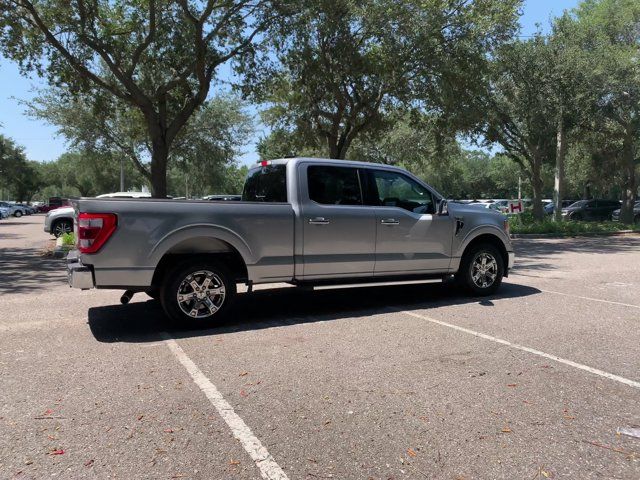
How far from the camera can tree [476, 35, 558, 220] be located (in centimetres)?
2141

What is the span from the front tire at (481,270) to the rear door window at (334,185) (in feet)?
6.88

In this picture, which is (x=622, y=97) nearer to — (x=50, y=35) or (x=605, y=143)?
(x=605, y=143)

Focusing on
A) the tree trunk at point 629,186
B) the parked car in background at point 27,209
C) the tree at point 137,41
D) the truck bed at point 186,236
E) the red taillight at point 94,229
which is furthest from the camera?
the parked car in background at point 27,209

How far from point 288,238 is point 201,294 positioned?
1217mm

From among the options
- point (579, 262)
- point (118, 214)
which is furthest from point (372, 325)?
point (579, 262)

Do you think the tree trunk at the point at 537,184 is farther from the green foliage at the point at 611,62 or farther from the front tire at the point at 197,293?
the front tire at the point at 197,293

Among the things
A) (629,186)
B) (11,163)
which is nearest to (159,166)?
(629,186)

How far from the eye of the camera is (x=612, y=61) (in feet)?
66.5

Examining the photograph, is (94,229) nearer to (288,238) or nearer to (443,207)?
(288,238)

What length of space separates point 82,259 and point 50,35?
1184cm

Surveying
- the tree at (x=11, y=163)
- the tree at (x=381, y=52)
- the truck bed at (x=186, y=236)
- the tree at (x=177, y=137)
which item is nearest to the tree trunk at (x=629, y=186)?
the tree at (x=381, y=52)

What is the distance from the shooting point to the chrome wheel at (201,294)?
5.78 metres

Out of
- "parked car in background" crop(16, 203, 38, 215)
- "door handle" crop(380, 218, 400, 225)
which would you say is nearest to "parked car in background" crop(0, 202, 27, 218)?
"parked car in background" crop(16, 203, 38, 215)

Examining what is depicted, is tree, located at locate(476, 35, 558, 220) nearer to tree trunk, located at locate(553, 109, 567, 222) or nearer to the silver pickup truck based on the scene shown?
tree trunk, located at locate(553, 109, 567, 222)
